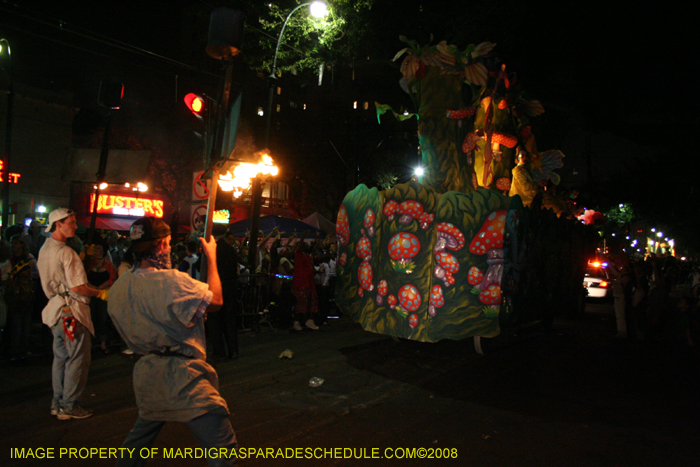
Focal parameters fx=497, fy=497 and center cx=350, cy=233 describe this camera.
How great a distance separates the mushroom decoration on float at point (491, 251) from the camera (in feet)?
23.8

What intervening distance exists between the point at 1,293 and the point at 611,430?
8.13 m

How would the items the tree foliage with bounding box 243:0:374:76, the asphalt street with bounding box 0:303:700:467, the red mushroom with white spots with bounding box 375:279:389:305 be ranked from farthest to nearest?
the tree foliage with bounding box 243:0:374:76, the red mushroom with white spots with bounding box 375:279:389:305, the asphalt street with bounding box 0:303:700:467

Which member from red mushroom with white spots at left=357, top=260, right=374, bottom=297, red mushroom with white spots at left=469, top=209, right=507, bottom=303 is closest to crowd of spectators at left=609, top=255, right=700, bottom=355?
red mushroom with white spots at left=469, top=209, right=507, bottom=303

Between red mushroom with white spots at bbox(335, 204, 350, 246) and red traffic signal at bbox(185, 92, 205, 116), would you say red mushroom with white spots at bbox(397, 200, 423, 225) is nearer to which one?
red mushroom with white spots at bbox(335, 204, 350, 246)

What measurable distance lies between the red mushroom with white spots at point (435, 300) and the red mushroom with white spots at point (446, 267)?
16 cm

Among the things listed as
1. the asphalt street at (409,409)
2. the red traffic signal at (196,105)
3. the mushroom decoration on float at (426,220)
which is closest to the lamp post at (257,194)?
the asphalt street at (409,409)

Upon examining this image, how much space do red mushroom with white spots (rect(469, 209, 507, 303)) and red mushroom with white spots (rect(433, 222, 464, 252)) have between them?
0.20 meters

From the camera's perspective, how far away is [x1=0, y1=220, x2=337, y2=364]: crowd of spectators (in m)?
7.42

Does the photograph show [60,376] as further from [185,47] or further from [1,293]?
[185,47]

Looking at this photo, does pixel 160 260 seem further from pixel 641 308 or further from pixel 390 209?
pixel 641 308

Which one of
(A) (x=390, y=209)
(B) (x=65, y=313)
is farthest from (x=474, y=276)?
(B) (x=65, y=313)

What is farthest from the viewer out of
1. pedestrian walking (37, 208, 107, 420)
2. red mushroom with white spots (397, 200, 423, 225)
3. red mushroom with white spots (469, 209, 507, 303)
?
red mushroom with white spots (397, 200, 423, 225)

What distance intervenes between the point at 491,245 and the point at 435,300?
117cm

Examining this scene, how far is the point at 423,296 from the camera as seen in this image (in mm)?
7613
